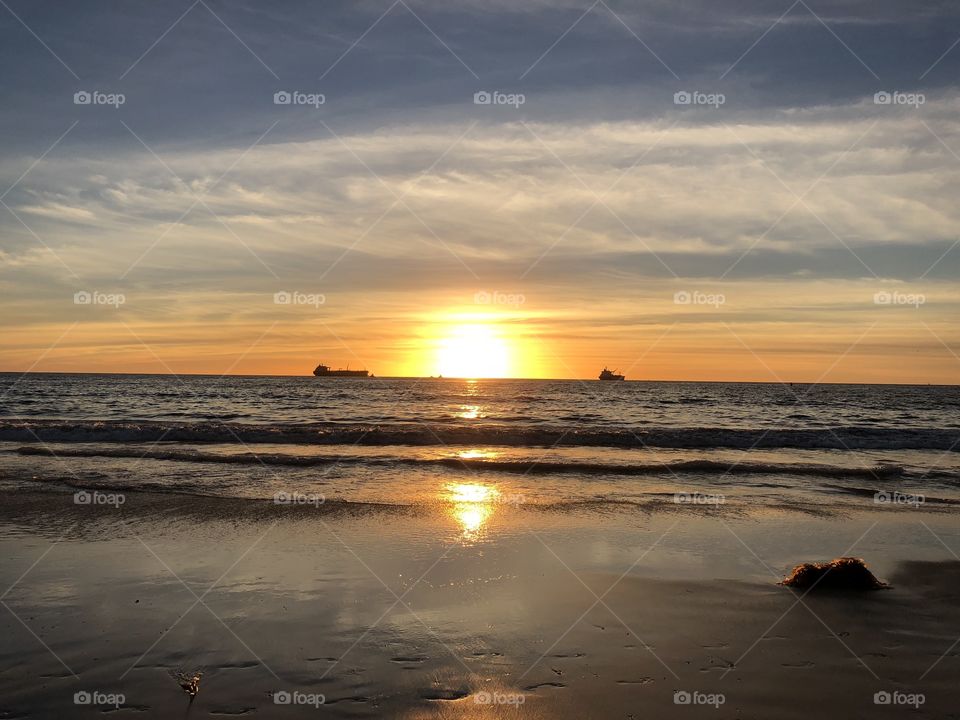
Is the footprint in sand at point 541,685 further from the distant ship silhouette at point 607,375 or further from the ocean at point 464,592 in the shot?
the distant ship silhouette at point 607,375

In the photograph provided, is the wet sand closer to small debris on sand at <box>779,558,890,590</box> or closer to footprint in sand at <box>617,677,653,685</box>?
footprint in sand at <box>617,677,653,685</box>

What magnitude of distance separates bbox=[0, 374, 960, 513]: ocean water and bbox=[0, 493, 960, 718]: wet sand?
11.3 ft

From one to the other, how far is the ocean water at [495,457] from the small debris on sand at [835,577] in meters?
5.11

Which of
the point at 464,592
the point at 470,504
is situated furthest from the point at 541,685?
the point at 470,504

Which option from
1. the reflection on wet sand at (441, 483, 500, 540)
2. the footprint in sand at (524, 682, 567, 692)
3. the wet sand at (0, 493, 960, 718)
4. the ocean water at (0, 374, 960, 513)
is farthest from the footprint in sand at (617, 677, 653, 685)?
the ocean water at (0, 374, 960, 513)

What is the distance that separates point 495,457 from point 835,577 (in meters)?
15.6

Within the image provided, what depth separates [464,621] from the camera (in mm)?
6723

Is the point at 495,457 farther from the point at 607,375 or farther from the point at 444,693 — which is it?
the point at 607,375

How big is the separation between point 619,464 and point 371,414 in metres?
26.0

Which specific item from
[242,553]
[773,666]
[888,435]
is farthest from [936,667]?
[888,435]

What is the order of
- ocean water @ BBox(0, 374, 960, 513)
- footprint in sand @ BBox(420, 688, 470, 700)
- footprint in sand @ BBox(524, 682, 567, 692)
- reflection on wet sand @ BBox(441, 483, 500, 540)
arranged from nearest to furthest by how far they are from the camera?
footprint in sand @ BBox(420, 688, 470, 700) < footprint in sand @ BBox(524, 682, 567, 692) < reflection on wet sand @ BBox(441, 483, 500, 540) < ocean water @ BBox(0, 374, 960, 513)

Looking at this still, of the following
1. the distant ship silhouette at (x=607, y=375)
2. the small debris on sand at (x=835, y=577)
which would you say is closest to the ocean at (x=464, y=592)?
the small debris on sand at (x=835, y=577)

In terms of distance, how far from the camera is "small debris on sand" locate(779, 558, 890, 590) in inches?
319

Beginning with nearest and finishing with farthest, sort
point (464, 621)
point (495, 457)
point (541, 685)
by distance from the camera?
point (541, 685)
point (464, 621)
point (495, 457)
